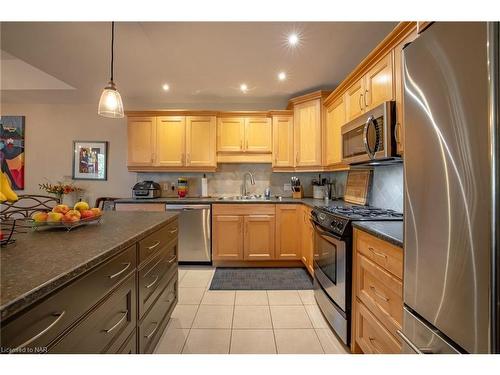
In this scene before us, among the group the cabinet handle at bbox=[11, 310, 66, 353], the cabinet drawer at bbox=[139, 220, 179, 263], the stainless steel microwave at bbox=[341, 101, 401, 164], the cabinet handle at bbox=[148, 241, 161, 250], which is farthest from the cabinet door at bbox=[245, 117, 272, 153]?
the cabinet handle at bbox=[11, 310, 66, 353]

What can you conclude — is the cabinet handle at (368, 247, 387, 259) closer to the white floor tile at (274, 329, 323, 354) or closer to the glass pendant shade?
the white floor tile at (274, 329, 323, 354)

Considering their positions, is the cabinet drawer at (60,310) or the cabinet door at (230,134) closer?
the cabinet drawer at (60,310)

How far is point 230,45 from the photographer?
231cm

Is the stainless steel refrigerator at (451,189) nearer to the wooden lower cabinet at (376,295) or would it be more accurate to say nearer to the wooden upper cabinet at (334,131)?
the wooden lower cabinet at (376,295)

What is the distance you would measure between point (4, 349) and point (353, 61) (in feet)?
10.8

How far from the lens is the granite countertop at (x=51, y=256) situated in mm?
596

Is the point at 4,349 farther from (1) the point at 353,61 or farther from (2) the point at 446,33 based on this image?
(1) the point at 353,61

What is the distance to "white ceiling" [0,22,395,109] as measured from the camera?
208 cm

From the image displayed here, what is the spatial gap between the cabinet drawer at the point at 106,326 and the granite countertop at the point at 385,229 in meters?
1.34

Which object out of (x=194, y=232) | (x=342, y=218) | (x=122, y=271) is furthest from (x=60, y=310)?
(x=194, y=232)

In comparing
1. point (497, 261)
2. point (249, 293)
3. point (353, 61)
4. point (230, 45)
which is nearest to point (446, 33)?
point (497, 261)

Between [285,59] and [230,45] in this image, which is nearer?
[230,45]

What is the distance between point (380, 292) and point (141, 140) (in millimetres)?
3612

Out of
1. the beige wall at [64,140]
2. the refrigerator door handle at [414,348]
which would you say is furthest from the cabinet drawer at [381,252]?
the beige wall at [64,140]
